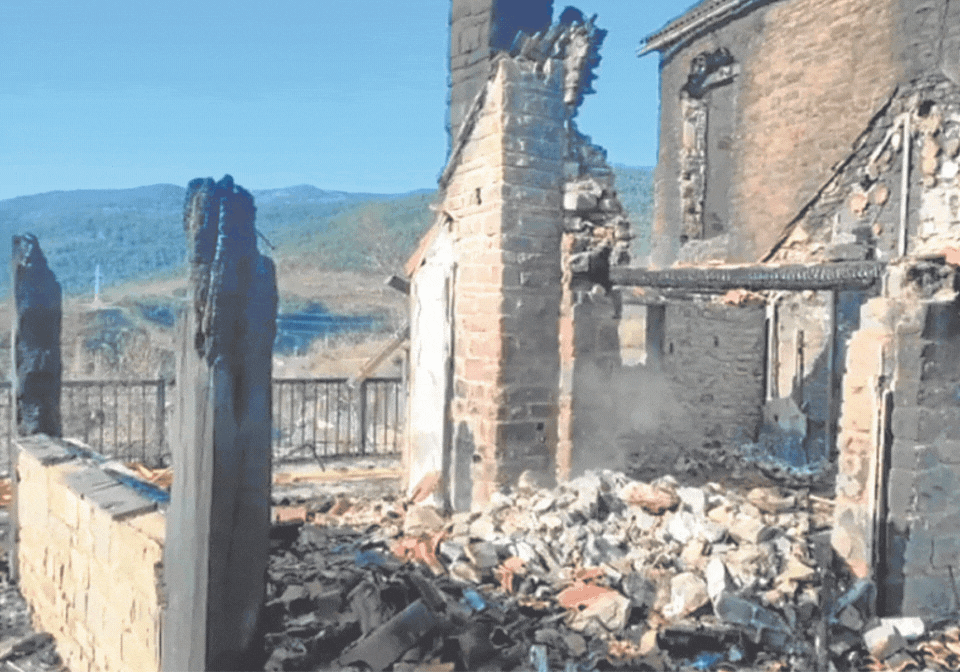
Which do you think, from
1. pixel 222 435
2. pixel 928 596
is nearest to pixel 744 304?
pixel 928 596

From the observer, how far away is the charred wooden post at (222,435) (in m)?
3.22

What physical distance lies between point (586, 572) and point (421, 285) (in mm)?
3747

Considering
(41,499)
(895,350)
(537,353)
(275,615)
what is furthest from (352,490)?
(895,350)

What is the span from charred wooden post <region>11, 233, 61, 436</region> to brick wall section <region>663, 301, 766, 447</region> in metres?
8.65

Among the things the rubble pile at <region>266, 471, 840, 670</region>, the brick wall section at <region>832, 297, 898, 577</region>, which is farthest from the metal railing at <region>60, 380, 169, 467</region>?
the brick wall section at <region>832, 297, 898, 577</region>

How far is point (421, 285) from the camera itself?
27.7ft

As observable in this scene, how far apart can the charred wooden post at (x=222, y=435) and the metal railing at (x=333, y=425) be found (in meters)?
7.54

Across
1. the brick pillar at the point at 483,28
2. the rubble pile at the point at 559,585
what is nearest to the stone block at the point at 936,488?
the rubble pile at the point at 559,585

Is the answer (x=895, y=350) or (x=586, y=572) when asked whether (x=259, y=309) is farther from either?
(x=895, y=350)

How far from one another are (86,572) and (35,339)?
276 centimetres

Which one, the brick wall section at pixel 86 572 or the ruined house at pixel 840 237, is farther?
the ruined house at pixel 840 237

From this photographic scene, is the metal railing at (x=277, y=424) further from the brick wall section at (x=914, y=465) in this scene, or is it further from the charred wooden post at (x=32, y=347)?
the brick wall section at (x=914, y=465)

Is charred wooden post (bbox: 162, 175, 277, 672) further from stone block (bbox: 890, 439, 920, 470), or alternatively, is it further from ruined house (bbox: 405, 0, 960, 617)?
stone block (bbox: 890, 439, 920, 470)

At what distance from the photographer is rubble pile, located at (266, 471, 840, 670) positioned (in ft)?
14.6
